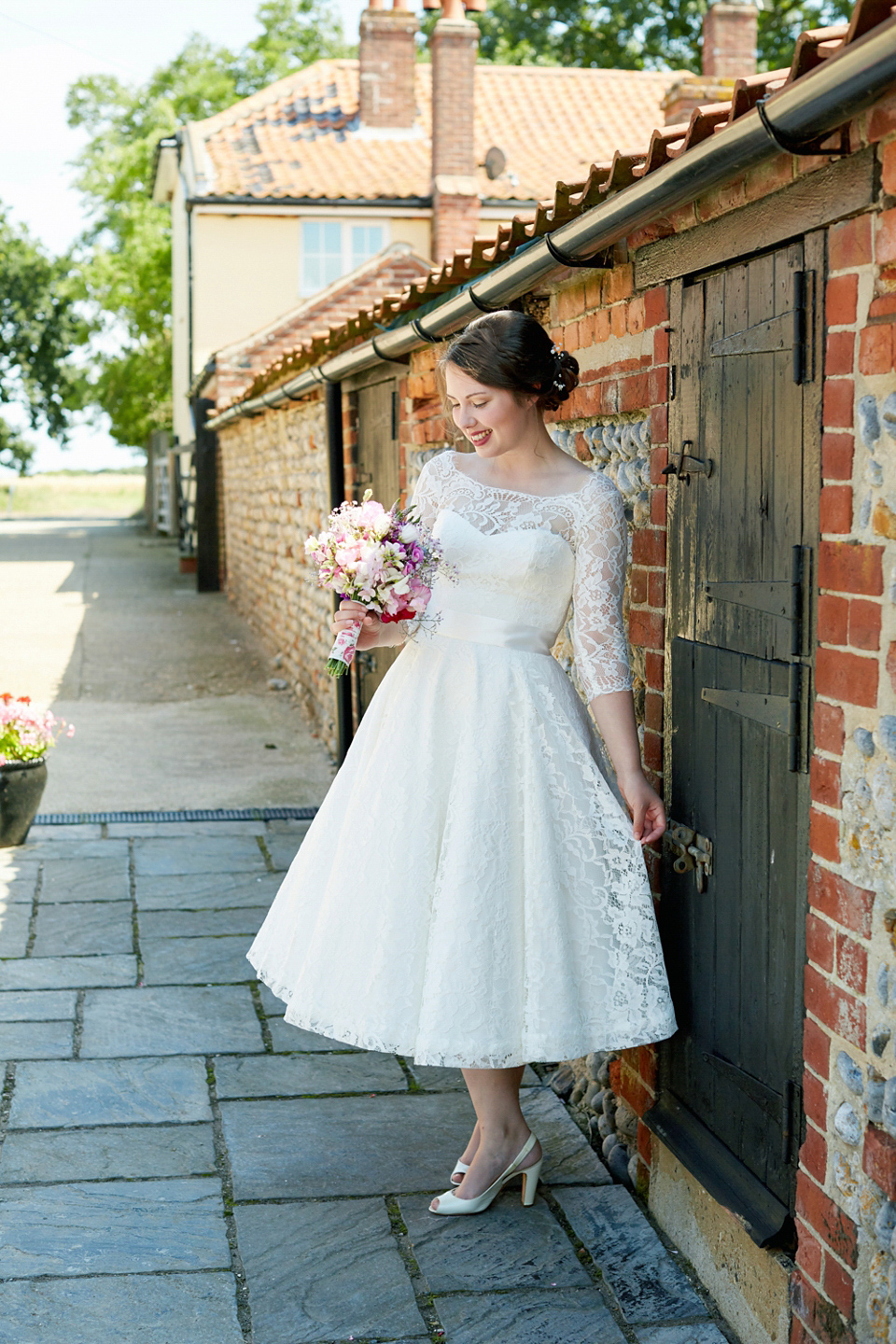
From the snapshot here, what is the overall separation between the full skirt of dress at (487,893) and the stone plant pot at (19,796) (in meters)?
3.18

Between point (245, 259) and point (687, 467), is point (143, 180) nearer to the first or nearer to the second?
point (245, 259)

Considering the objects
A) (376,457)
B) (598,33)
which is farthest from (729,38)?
(376,457)

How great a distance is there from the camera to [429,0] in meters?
15.6

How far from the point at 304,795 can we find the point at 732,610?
4.70 m

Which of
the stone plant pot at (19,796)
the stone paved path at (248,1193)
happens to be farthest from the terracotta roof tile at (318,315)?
the stone paved path at (248,1193)

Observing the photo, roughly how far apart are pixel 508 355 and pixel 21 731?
12.2 feet

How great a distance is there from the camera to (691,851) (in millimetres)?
2994

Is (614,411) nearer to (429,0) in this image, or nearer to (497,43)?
(429,0)

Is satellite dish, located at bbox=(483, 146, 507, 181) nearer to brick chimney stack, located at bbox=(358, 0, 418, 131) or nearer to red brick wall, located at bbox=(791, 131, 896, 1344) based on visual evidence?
brick chimney stack, located at bbox=(358, 0, 418, 131)

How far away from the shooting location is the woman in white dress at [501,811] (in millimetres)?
2852

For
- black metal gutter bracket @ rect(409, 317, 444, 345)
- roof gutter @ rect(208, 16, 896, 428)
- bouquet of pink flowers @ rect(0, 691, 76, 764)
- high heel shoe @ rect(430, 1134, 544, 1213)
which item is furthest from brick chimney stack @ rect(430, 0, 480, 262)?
high heel shoe @ rect(430, 1134, 544, 1213)

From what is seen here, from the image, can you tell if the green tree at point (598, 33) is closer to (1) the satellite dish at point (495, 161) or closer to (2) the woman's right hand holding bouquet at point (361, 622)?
(1) the satellite dish at point (495, 161)

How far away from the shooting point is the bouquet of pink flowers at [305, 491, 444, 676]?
293cm

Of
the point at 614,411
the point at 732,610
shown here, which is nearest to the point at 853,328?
the point at 732,610
